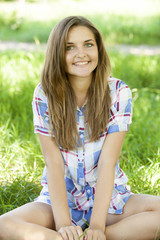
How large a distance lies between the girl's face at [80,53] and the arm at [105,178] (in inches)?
12.4

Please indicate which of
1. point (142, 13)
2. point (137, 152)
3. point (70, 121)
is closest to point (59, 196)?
point (70, 121)

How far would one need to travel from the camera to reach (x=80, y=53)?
1833 mm

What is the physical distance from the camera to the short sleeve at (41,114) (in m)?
1.87

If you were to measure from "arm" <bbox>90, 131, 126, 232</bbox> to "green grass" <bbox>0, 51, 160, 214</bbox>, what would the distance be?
1.46ft

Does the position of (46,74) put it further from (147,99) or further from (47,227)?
(147,99)

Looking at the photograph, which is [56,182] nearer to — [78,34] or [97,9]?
[78,34]

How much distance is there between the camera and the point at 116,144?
185 cm

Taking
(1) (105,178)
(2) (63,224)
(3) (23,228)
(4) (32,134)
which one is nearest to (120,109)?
(1) (105,178)

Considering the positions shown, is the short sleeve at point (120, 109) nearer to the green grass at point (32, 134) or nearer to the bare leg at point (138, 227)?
the bare leg at point (138, 227)

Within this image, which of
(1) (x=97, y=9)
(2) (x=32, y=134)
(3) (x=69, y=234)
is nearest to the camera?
(3) (x=69, y=234)

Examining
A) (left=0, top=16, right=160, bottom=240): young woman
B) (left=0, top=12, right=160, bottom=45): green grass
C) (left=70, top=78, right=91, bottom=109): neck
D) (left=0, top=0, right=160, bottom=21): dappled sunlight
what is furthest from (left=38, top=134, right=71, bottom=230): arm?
(left=0, top=0, right=160, bottom=21): dappled sunlight

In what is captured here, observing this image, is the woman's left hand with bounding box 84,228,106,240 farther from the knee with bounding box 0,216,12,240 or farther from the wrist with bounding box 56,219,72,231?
the knee with bounding box 0,216,12,240

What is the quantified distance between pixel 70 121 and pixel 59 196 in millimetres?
333

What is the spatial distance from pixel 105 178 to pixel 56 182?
0.69 feet
